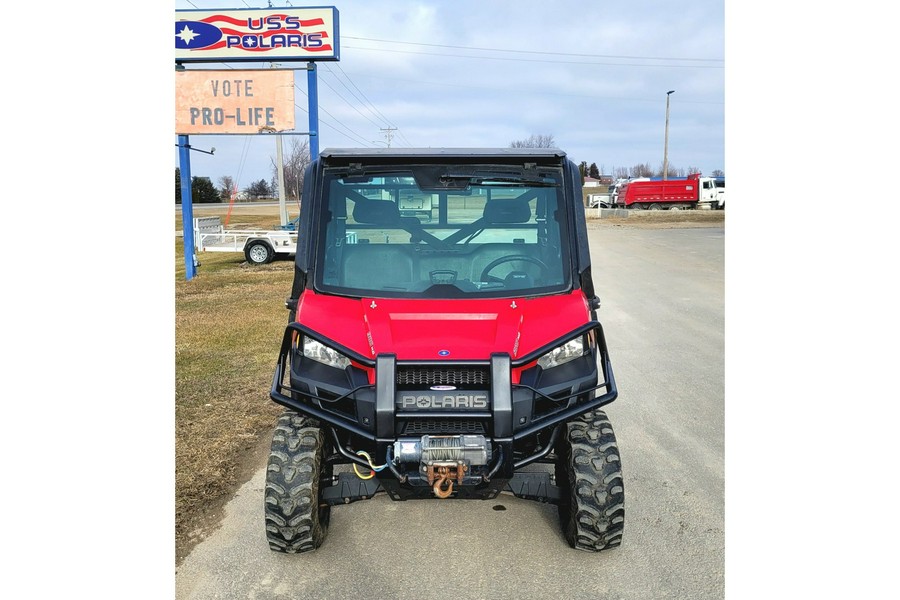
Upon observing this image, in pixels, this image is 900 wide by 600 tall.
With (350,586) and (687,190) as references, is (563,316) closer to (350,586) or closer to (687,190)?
(350,586)

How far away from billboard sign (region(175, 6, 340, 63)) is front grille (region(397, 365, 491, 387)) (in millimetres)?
15542

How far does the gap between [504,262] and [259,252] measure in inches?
689

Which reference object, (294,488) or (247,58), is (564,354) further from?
(247,58)

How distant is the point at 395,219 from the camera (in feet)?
14.9

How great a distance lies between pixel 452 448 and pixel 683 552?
1441mm

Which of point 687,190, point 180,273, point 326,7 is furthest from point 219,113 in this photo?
point 687,190

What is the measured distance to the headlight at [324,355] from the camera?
391 centimetres

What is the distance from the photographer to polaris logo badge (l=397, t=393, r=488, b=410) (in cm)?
367

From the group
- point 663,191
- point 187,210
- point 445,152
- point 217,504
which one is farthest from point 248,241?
point 663,191

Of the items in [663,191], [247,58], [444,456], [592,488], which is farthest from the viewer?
[663,191]

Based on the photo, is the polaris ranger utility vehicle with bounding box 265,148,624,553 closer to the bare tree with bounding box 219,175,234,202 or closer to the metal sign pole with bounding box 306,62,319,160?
the metal sign pole with bounding box 306,62,319,160

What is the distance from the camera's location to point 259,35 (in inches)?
701

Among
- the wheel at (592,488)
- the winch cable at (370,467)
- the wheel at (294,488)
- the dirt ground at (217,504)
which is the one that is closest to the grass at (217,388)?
the dirt ground at (217,504)

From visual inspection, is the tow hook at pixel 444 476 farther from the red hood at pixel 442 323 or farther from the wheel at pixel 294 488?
the wheel at pixel 294 488
